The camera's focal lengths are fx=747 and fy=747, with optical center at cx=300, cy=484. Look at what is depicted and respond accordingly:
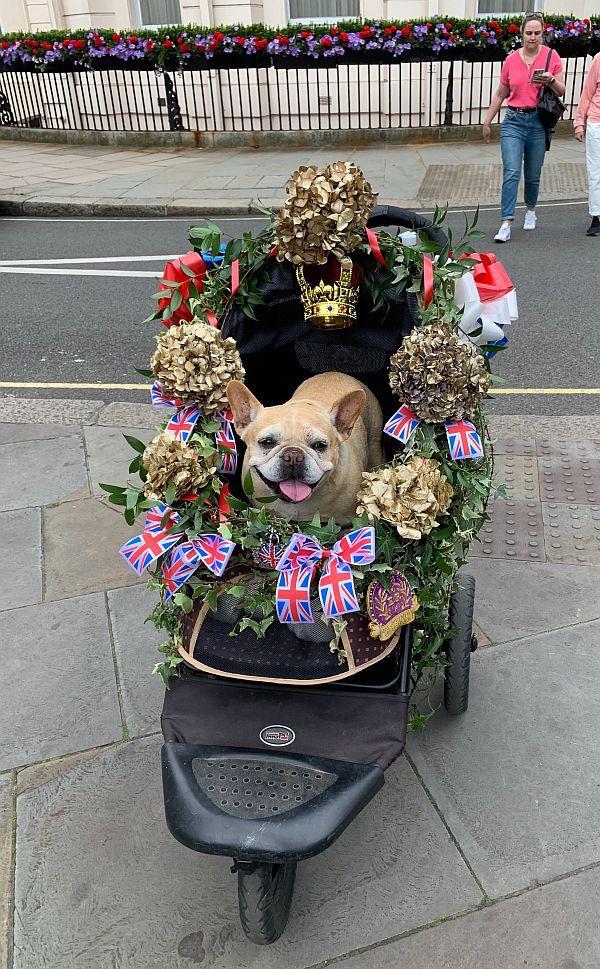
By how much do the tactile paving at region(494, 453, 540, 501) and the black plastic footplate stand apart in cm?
249

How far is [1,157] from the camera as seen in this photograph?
609 inches

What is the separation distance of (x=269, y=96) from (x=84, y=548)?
568 inches

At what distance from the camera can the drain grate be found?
198 cm

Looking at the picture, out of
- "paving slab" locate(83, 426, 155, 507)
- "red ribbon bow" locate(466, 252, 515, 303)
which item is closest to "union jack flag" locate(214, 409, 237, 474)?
"red ribbon bow" locate(466, 252, 515, 303)

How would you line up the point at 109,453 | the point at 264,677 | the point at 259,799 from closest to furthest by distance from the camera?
1. the point at 259,799
2. the point at 264,677
3. the point at 109,453

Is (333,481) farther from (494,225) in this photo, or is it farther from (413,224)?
(494,225)

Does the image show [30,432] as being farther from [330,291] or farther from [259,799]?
[259,799]

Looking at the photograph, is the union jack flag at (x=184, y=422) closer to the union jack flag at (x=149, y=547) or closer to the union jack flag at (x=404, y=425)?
the union jack flag at (x=149, y=547)

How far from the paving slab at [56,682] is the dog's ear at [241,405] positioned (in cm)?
128

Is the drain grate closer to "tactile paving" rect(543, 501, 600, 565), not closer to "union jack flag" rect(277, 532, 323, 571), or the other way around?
"union jack flag" rect(277, 532, 323, 571)

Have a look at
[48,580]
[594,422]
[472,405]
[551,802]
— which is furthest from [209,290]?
[594,422]

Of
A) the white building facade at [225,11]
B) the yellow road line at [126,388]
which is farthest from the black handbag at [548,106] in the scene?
the white building facade at [225,11]

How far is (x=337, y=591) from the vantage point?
221 cm

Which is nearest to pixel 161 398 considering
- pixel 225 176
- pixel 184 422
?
pixel 184 422
